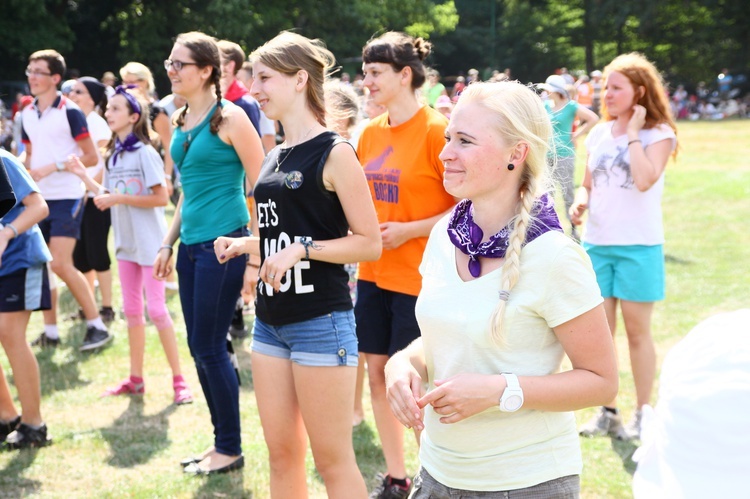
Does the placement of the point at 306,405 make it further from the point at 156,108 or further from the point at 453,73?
the point at 453,73

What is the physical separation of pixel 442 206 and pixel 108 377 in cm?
355

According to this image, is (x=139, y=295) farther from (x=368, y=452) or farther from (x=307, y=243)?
(x=307, y=243)

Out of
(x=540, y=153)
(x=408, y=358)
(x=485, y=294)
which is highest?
(x=540, y=153)

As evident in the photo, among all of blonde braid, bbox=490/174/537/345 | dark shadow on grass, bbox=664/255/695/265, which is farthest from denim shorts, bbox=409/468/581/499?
dark shadow on grass, bbox=664/255/695/265

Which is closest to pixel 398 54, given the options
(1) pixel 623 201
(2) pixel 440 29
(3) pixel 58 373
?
(1) pixel 623 201

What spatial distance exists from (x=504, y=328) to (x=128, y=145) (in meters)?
4.28

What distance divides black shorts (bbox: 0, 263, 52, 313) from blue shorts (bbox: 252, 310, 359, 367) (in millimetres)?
2154

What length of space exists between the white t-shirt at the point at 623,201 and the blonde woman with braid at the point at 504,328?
2.80m

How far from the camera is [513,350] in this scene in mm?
2225

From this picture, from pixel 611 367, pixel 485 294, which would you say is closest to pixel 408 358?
pixel 485 294

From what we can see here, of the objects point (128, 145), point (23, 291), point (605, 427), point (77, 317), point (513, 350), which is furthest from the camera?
point (77, 317)

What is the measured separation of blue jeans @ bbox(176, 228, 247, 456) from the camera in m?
4.25

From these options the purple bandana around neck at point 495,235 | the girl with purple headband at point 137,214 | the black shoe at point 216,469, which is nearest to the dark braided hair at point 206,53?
the girl with purple headband at point 137,214

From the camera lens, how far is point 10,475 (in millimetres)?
4711
